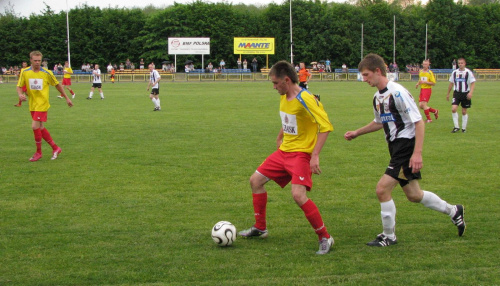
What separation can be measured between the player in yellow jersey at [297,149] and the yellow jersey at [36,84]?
637 centimetres

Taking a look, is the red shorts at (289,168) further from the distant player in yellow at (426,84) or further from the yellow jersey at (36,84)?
the distant player in yellow at (426,84)

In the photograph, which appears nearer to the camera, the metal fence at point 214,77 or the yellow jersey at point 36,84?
the yellow jersey at point 36,84

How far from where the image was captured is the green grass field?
4512 mm

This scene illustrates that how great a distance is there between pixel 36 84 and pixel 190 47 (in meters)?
48.0

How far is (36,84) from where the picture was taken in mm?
10133

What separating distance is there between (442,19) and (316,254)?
2771 inches

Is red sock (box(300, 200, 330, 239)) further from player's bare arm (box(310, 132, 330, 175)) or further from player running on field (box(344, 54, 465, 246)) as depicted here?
player running on field (box(344, 54, 465, 246))

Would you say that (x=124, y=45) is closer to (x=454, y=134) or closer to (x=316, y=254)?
(x=454, y=134)

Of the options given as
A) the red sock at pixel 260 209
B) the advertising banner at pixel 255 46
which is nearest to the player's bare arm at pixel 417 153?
the red sock at pixel 260 209

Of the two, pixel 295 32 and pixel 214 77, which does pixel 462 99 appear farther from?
pixel 295 32

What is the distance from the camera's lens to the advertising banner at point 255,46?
57.8m

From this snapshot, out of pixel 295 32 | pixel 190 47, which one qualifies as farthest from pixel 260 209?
pixel 295 32

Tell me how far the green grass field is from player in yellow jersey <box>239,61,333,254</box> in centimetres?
31

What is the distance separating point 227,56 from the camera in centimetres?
6297
